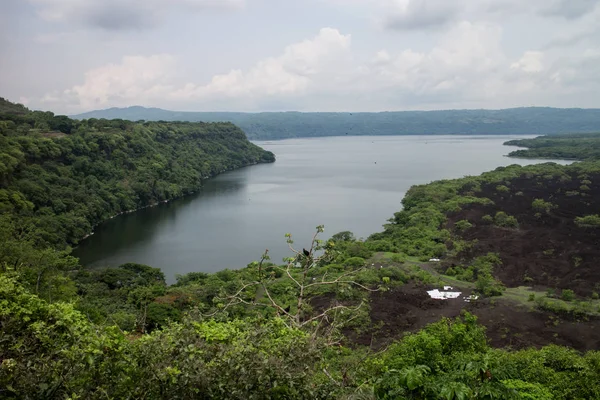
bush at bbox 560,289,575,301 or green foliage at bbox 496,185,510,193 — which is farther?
green foliage at bbox 496,185,510,193

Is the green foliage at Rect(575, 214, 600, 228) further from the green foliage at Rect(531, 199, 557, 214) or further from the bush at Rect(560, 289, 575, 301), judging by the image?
the bush at Rect(560, 289, 575, 301)

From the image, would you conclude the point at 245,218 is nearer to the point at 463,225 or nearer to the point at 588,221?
the point at 463,225

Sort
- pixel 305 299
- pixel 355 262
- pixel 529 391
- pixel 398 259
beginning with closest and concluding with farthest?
pixel 529 391 → pixel 305 299 → pixel 355 262 → pixel 398 259

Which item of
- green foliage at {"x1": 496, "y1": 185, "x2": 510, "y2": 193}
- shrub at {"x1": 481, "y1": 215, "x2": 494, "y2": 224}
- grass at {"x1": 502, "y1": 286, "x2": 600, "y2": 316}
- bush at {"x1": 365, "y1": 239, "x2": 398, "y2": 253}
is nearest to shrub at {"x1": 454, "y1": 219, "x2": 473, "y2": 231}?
shrub at {"x1": 481, "y1": 215, "x2": 494, "y2": 224}

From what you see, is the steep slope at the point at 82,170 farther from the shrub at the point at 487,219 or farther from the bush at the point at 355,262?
the shrub at the point at 487,219

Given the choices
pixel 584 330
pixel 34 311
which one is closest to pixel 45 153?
pixel 34 311

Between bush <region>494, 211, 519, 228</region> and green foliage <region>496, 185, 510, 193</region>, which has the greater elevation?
green foliage <region>496, 185, 510, 193</region>

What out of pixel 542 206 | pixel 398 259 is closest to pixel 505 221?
pixel 542 206

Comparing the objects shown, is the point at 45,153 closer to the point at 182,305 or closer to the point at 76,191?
the point at 76,191
